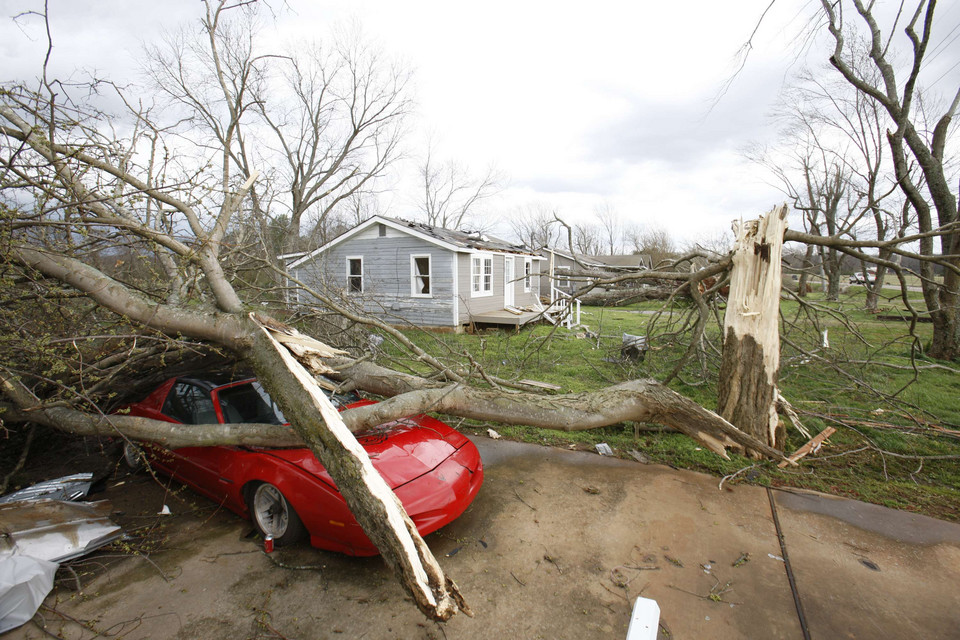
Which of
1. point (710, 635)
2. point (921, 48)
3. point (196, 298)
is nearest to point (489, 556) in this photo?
point (710, 635)

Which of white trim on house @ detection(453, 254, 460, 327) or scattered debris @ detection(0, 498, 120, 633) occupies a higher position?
white trim on house @ detection(453, 254, 460, 327)

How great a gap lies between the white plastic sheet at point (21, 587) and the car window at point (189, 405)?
1344 millimetres

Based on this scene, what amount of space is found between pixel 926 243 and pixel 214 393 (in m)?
14.7

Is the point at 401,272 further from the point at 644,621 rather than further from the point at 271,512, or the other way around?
the point at 644,621

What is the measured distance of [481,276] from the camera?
15.3 m

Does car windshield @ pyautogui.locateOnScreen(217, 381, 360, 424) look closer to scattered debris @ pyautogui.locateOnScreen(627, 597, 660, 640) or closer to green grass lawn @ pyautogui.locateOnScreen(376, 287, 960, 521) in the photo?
green grass lawn @ pyautogui.locateOnScreen(376, 287, 960, 521)

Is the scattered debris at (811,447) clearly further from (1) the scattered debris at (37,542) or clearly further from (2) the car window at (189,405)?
(1) the scattered debris at (37,542)

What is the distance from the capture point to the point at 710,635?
239 centimetres

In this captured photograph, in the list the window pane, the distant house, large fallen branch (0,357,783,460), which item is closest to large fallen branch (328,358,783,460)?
large fallen branch (0,357,783,460)

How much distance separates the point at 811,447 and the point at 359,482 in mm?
4834

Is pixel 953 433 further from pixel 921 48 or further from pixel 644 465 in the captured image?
pixel 921 48

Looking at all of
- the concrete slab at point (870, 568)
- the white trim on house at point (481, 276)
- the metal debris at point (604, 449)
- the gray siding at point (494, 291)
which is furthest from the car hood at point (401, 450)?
the white trim on house at point (481, 276)

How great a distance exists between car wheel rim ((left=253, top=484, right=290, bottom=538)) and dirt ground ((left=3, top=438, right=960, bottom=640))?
0.15 meters

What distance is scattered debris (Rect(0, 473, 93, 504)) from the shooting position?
357 centimetres
